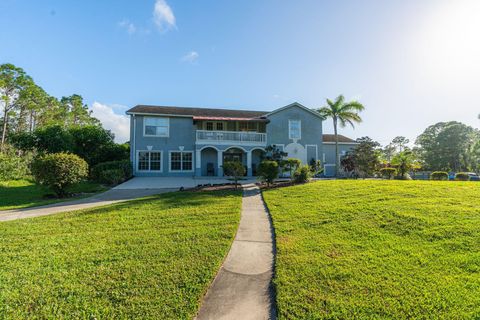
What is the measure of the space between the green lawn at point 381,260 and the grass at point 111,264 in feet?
4.95

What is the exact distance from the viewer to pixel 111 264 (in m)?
4.27

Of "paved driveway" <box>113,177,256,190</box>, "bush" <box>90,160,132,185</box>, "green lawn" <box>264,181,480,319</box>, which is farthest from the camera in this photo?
"bush" <box>90,160,132,185</box>

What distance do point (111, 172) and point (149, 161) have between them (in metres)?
4.65

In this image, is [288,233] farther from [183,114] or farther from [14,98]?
[14,98]

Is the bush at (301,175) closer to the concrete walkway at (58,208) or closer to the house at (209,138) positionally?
the house at (209,138)

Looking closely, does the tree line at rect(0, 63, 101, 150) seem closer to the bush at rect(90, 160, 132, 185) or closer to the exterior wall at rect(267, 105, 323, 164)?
the bush at rect(90, 160, 132, 185)

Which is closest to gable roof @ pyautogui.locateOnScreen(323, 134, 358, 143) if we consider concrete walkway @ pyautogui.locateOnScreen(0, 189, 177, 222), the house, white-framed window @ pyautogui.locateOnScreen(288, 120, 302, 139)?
the house

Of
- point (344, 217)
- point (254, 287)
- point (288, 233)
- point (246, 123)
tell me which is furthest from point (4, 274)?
point (246, 123)

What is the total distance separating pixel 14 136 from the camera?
1934 cm

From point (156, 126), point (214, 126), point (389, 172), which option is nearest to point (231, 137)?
point (214, 126)

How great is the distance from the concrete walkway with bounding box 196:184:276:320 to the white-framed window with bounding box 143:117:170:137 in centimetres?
1749

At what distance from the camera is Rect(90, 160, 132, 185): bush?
16.8m

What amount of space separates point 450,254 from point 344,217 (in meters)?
2.64

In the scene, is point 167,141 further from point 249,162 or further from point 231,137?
point 249,162
